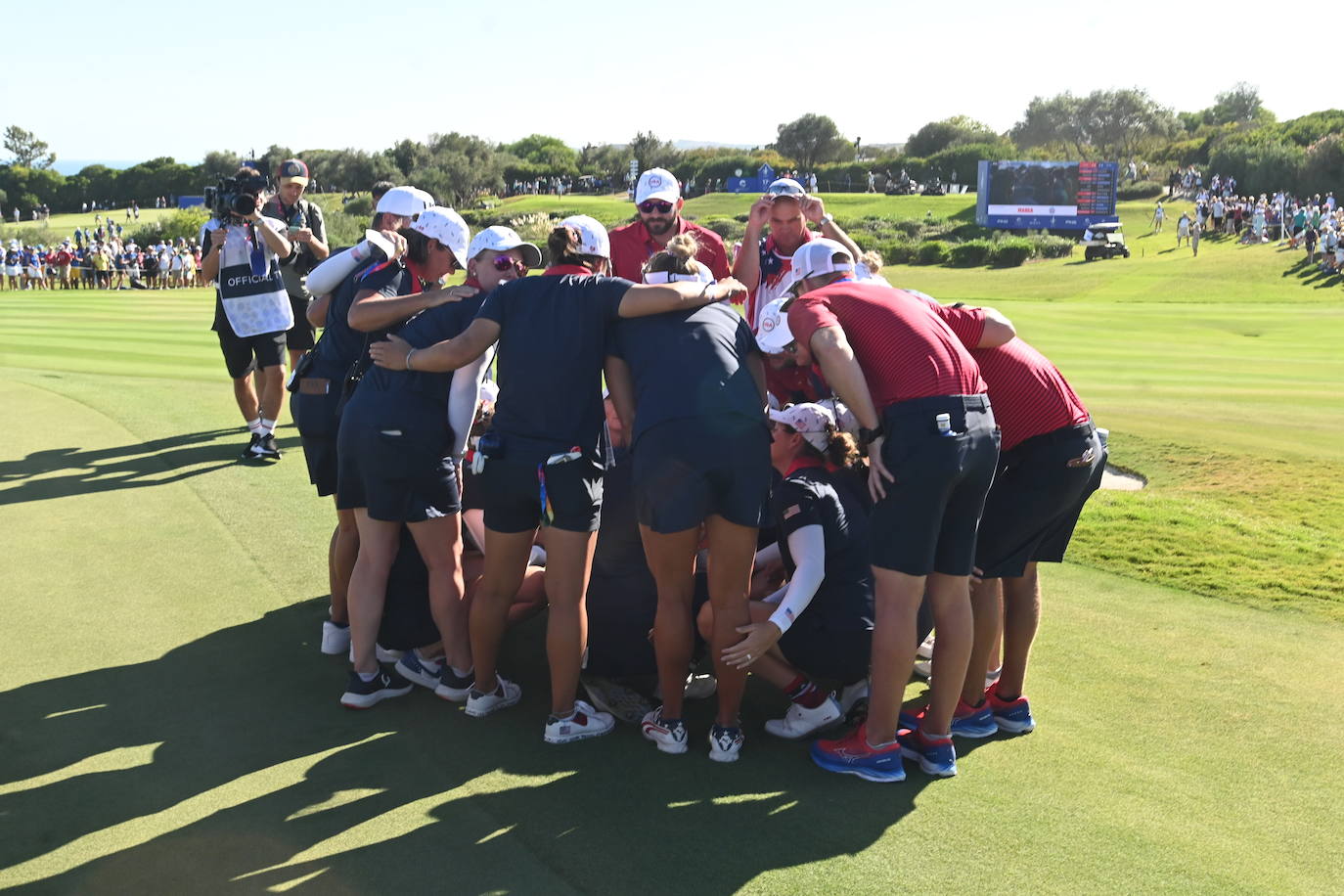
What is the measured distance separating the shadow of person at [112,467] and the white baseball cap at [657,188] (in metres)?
4.48

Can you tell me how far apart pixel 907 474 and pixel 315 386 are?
128 inches

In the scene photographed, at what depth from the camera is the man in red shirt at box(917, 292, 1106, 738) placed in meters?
4.71

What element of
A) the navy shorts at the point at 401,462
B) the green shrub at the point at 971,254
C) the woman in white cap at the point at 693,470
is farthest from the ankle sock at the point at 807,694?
the green shrub at the point at 971,254

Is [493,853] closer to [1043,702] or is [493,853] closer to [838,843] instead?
[838,843]

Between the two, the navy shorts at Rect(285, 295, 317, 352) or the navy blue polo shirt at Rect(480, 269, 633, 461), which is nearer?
the navy blue polo shirt at Rect(480, 269, 633, 461)

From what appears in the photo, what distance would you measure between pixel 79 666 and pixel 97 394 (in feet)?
26.7

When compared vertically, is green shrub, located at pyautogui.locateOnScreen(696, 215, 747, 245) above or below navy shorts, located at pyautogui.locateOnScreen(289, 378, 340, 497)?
above

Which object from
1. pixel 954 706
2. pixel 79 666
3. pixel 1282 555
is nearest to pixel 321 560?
pixel 79 666

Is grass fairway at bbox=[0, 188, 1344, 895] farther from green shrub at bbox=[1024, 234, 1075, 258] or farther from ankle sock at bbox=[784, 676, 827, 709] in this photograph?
green shrub at bbox=[1024, 234, 1075, 258]

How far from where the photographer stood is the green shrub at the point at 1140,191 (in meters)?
71.1

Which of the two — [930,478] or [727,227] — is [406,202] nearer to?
[930,478]

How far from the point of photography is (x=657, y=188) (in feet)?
23.0

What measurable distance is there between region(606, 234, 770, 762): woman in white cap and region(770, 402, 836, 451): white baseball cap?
0.33 metres

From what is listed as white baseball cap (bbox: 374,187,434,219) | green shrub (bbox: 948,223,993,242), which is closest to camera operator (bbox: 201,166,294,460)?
white baseball cap (bbox: 374,187,434,219)
